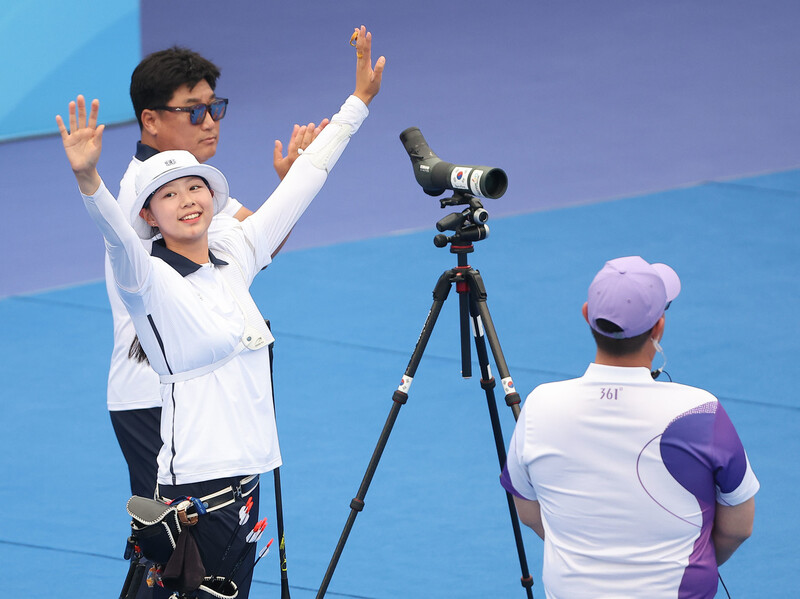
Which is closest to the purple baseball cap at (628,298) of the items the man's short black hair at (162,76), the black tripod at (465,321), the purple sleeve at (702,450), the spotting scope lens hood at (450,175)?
the purple sleeve at (702,450)

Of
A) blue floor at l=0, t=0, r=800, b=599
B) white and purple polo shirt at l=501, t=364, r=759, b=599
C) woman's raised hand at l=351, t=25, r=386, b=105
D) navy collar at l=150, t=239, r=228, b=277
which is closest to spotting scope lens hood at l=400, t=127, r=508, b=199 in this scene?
woman's raised hand at l=351, t=25, r=386, b=105

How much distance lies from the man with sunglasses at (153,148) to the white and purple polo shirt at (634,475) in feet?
4.83

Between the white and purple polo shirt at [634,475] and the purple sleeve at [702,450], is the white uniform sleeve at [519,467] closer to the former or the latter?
the white and purple polo shirt at [634,475]

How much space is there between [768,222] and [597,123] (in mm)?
2518

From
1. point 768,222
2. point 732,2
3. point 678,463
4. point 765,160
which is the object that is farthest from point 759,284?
point 732,2

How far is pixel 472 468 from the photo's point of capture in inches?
235

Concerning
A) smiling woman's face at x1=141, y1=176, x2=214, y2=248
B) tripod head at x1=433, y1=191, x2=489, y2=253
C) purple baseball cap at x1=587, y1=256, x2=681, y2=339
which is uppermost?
tripod head at x1=433, y1=191, x2=489, y2=253

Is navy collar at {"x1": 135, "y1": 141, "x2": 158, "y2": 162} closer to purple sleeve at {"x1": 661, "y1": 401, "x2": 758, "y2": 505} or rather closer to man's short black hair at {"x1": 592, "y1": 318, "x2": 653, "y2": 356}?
man's short black hair at {"x1": 592, "y1": 318, "x2": 653, "y2": 356}

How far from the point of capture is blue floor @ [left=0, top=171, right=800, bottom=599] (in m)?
5.23

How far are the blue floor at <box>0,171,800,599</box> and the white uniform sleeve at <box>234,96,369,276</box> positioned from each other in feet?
5.12

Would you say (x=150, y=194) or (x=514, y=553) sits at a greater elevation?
(x=150, y=194)

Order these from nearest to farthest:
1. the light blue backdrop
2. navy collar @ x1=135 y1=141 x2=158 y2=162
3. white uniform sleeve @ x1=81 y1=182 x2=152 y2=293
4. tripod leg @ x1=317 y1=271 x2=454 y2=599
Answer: white uniform sleeve @ x1=81 y1=182 x2=152 y2=293
navy collar @ x1=135 y1=141 x2=158 y2=162
tripod leg @ x1=317 y1=271 x2=454 y2=599
the light blue backdrop

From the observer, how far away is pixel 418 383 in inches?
269

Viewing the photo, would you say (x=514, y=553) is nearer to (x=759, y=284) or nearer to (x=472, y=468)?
(x=472, y=468)
